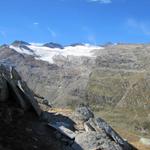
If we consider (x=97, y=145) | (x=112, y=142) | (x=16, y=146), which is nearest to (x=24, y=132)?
(x=16, y=146)

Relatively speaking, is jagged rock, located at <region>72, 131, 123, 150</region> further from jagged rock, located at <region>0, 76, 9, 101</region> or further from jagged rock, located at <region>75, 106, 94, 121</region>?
jagged rock, located at <region>0, 76, 9, 101</region>

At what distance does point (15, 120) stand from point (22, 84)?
3822 millimetres

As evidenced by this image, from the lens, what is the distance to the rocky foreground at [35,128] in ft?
89.6

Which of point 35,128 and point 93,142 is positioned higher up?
point 35,128

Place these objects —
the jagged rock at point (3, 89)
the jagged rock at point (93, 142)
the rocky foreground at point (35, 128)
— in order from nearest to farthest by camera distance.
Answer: the rocky foreground at point (35, 128), the jagged rock at point (3, 89), the jagged rock at point (93, 142)

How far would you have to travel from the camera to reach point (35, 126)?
30531mm

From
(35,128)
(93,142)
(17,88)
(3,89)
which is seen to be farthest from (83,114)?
(3,89)

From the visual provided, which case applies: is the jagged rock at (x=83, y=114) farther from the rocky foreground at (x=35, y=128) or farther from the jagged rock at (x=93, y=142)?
the jagged rock at (x=93, y=142)

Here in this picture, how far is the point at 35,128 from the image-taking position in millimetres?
30281

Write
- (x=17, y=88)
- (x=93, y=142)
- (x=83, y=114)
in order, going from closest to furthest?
(x=93, y=142), (x=17, y=88), (x=83, y=114)

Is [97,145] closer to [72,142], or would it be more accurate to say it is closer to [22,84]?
[72,142]

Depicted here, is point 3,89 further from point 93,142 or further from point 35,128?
point 93,142

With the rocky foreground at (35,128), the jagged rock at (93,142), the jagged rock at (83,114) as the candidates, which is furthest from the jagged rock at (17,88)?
the jagged rock at (83,114)

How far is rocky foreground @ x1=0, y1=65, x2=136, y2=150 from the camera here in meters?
27.3
